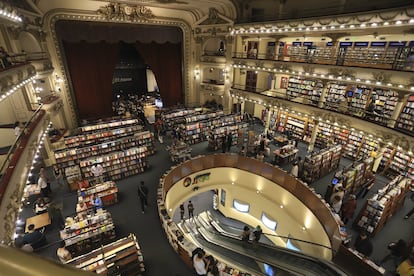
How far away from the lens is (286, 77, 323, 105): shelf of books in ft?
45.9

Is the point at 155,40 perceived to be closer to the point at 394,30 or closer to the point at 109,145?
the point at 109,145

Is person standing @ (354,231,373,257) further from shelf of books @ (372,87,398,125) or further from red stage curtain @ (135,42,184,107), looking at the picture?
red stage curtain @ (135,42,184,107)

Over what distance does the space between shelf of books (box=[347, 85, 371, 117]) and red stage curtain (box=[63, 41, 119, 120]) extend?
588 inches

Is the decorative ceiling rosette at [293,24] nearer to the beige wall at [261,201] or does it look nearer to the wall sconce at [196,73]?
the wall sconce at [196,73]

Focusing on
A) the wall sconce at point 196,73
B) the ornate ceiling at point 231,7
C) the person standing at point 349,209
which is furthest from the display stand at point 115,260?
the wall sconce at point 196,73

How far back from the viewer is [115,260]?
641cm

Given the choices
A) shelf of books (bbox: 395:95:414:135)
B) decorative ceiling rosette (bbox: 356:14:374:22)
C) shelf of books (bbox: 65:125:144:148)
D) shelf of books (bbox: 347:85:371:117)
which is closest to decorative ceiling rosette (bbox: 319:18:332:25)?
decorative ceiling rosette (bbox: 356:14:374:22)

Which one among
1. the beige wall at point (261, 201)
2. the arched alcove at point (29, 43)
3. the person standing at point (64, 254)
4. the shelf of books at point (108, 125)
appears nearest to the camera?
the person standing at point (64, 254)

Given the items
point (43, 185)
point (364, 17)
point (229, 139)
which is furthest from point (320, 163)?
point (43, 185)

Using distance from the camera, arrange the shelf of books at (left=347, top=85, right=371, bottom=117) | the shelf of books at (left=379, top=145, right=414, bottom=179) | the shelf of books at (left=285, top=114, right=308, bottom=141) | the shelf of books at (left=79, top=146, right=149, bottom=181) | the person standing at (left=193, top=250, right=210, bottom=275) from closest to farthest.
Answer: the person standing at (left=193, top=250, right=210, bottom=275) → the shelf of books at (left=79, top=146, right=149, bottom=181) → the shelf of books at (left=379, top=145, right=414, bottom=179) → the shelf of books at (left=347, top=85, right=371, bottom=117) → the shelf of books at (left=285, top=114, right=308, bottom=141)

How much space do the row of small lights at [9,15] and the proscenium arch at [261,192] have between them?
8155mm

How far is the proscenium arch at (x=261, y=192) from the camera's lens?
376 inches

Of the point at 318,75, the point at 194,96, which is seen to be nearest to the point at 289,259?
the point at 318,75

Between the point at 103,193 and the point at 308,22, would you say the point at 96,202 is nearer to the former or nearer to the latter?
the point at 103,193
